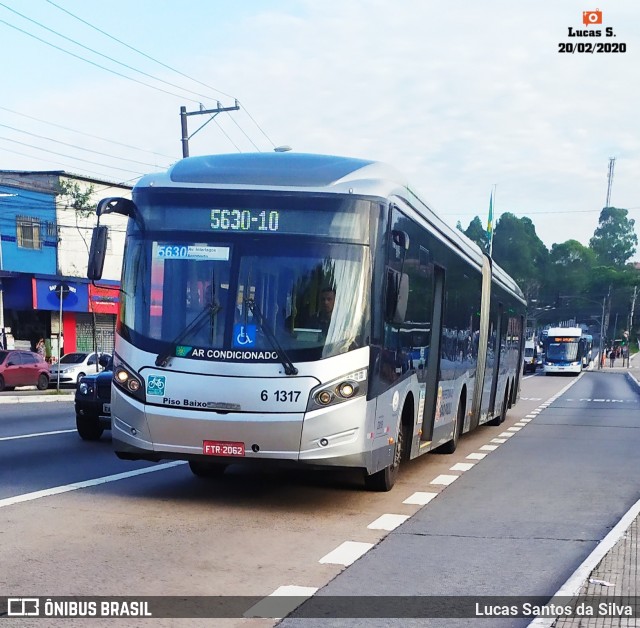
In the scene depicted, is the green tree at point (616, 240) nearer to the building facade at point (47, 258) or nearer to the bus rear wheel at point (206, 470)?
the building facade at point (47, 258)

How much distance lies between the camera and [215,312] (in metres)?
8.65

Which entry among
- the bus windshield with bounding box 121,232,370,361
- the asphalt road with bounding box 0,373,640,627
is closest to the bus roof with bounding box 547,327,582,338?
the asphalt road with bounding box 0,373,640,627

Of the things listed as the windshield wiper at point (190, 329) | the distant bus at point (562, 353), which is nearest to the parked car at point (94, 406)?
the windshield wiper at point (190, 329)

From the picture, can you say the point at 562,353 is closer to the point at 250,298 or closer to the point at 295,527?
the point at 250,298

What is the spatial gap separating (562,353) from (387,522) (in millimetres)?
62448

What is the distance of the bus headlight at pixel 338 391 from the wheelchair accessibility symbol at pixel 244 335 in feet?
2.33

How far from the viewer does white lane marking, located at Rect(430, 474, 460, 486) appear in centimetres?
1144

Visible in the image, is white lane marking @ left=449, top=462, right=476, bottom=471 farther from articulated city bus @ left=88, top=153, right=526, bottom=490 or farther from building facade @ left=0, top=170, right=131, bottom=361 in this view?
building facade @ left=0, top=170, right=131, bottom=361

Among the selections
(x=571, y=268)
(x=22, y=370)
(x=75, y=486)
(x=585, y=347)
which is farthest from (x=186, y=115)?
(x=571, y=268)

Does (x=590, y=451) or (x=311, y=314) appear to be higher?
(x=311, y=314)

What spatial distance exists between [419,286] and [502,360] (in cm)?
1029

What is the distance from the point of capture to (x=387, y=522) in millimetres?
8602

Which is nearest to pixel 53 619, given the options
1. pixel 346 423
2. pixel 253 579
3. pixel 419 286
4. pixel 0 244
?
pixel 253 579

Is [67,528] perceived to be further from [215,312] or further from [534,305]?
[534,305]
